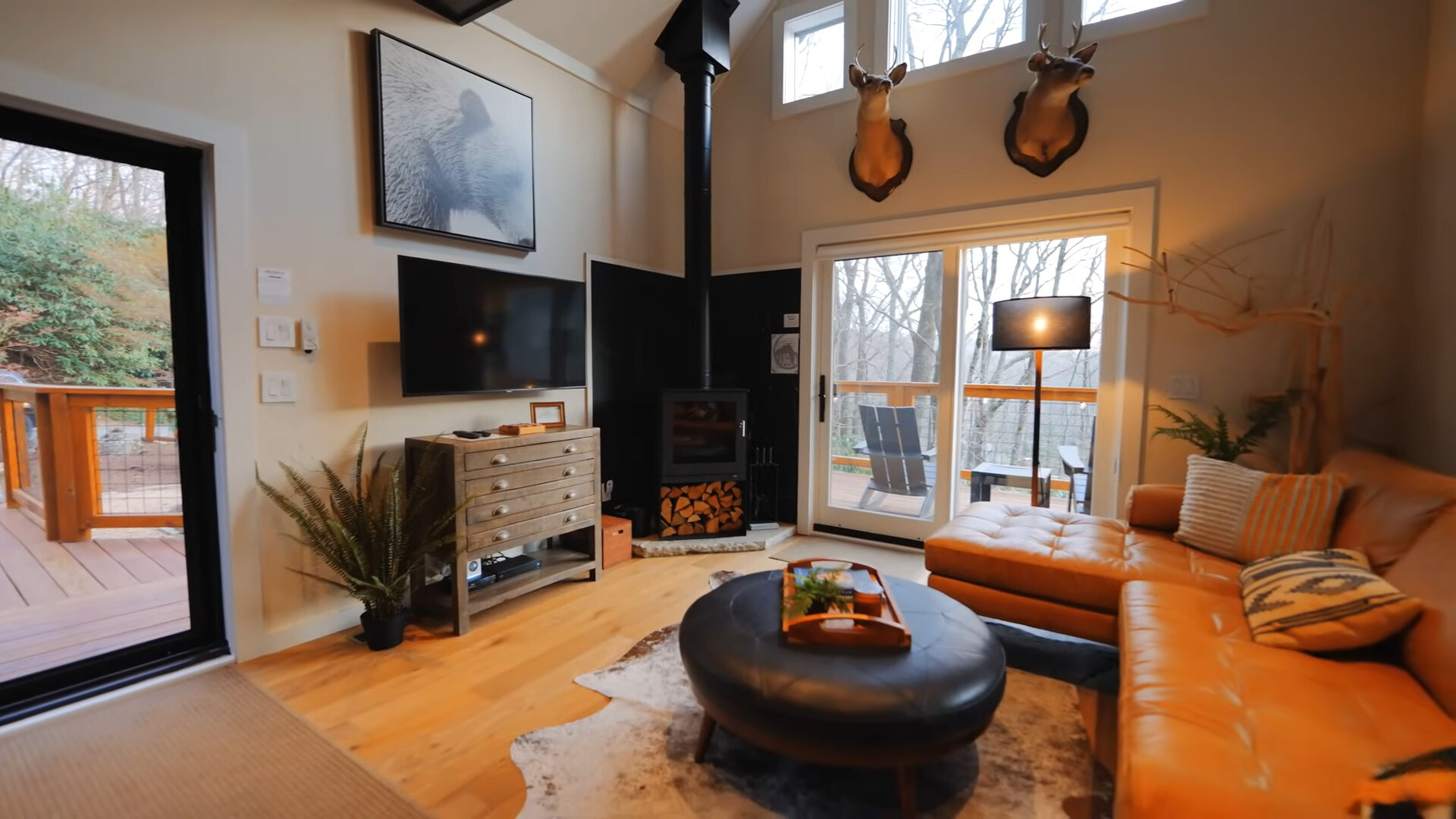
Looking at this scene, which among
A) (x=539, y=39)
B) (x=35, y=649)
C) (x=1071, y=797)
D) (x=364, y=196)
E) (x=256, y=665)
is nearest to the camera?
(x=1071, y=797)

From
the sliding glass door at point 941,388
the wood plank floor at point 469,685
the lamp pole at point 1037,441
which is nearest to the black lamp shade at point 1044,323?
the lamp pole at point 1037,441

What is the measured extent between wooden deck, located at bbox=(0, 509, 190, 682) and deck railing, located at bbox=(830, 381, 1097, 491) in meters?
3.54

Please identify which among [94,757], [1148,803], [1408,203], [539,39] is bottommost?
[94,757]

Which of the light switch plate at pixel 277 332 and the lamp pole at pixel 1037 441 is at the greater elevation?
the light switch plate at pixel 277 332

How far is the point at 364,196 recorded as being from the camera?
261 cm

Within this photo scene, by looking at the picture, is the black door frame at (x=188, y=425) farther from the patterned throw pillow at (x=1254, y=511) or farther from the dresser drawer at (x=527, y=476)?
the patterned throw pillow at (x=1254, y=511)

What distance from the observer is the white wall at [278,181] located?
1.94m

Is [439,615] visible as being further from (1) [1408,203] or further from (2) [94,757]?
(1) [1408,203]

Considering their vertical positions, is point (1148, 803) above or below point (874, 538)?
above

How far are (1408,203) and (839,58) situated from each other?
9.84ft

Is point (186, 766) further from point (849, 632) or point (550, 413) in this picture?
point (550, 413)

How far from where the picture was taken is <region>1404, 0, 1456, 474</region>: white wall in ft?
7.17

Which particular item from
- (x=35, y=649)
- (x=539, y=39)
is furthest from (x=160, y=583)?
(x=539, y=39)

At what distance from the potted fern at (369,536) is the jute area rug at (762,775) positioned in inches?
39.4
